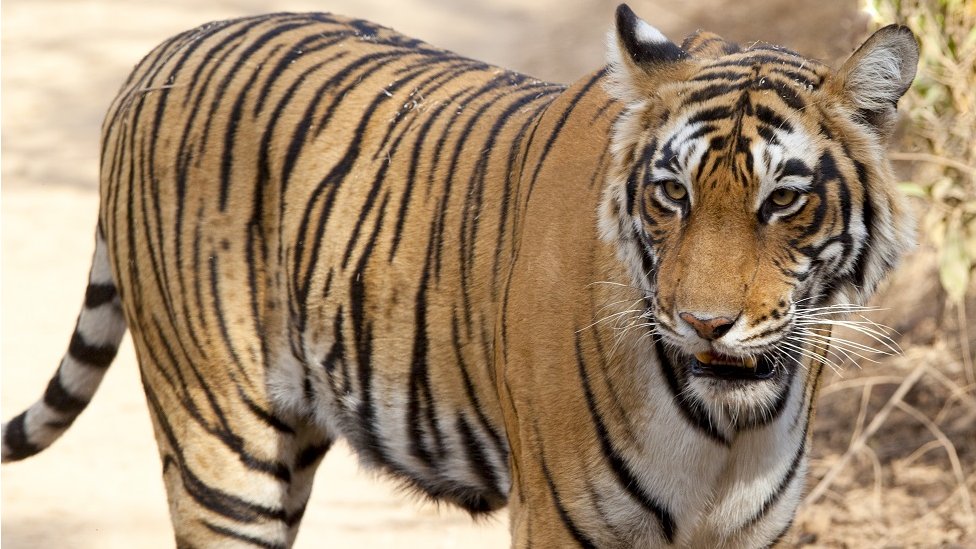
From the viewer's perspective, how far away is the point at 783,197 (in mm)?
2098

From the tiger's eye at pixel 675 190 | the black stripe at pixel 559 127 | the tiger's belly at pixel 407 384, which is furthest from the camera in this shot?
the tiger's belly at pixel 407 384

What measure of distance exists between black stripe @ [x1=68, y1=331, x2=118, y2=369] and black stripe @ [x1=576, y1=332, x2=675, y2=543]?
5.23ft

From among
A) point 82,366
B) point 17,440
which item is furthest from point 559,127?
point 17,440

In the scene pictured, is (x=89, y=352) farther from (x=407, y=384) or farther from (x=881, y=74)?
(x=881, y=74)

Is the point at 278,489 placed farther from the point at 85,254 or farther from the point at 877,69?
the point at 85,254

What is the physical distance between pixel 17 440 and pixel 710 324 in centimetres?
226

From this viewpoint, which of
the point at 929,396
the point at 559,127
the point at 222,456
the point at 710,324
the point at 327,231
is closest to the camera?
the point at 710,324

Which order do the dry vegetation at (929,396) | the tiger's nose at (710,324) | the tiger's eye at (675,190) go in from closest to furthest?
the tiger's nose at (710,324)
the tiger's eye at (675,190)
the dry vegetation at (929,396)

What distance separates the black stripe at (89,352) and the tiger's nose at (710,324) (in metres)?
1.96

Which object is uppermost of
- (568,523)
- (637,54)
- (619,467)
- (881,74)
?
(881,74)

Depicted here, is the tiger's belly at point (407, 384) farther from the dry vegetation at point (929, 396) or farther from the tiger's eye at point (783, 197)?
the dry vegetation at point (929, 396)

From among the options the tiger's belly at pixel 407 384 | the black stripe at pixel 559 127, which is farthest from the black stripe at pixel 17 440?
the black stripe at pixel 559 127

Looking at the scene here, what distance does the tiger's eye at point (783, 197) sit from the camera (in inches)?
82.4

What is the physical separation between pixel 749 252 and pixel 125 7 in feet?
29.4
